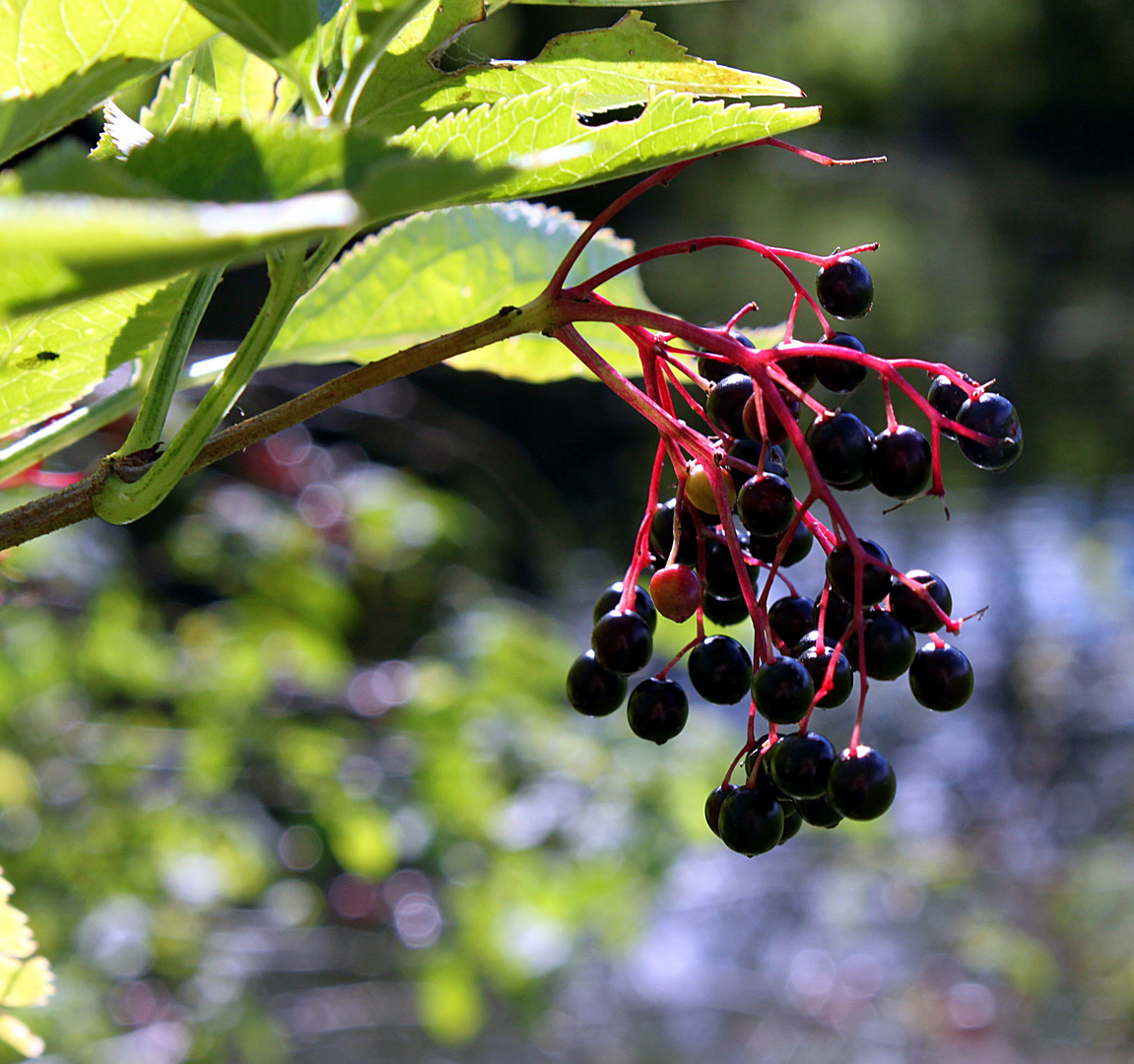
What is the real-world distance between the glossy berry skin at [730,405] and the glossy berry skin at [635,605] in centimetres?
12

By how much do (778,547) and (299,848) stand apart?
2.56 metres

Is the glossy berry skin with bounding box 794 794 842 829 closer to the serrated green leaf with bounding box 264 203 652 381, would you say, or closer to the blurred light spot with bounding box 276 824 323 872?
the serrated green leaf with bounding box 264 203 652 381

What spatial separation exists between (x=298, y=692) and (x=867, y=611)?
2.33 metres

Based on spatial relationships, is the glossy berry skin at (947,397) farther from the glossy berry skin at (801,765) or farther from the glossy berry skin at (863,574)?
the glossy berry skin at (801,765)

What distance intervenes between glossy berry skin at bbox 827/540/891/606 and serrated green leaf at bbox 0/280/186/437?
1.13ft

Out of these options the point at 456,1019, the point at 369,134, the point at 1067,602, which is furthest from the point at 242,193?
the point at 1067,602

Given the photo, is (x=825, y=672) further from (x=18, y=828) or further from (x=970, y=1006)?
(x=970, y=1006)

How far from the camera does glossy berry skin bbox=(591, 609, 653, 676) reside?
0.65 metres

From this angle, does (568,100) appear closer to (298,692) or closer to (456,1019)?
(456,1019)

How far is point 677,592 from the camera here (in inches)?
25.0

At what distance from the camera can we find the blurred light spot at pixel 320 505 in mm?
3422

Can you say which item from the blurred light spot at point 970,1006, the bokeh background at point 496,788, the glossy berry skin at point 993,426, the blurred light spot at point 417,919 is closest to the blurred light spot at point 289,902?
the bokeh background at point 496,788

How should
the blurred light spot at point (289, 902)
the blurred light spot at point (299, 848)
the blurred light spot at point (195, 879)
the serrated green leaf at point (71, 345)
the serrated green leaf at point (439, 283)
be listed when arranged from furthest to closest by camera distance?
the blurred light spot at point (299, 848), the blurred light spot at point (289, 902), the blurred light spot at point (195, 879), the serrated green leaf at point (439, 283), the serrated green leaf at point (71, 345)

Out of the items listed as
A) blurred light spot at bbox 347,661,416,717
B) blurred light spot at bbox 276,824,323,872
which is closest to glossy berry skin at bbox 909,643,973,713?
blurred light spot at bbox 347,661,416,717
